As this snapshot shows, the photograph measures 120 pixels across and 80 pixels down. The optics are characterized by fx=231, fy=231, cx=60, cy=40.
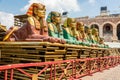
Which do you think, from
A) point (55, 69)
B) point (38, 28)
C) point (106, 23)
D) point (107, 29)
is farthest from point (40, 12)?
point (107, 29)

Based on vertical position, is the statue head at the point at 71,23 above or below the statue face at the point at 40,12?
below

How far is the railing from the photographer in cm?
551

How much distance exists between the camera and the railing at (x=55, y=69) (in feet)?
18.1

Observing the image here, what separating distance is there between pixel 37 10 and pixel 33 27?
2.40ft

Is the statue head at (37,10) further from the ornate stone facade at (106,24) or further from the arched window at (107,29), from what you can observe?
the arched window at (107,29)

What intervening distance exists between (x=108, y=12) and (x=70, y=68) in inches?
1987

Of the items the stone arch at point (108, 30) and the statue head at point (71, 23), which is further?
the stone arch at point (108, 30)

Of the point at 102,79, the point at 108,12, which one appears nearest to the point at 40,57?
the point at 102,79

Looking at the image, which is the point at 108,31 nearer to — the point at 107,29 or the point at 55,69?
the point at 107,29

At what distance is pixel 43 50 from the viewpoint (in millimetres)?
7090

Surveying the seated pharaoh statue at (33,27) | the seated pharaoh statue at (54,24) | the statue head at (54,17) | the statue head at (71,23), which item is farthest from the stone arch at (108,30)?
the seated pharaoh statue at (33,27)

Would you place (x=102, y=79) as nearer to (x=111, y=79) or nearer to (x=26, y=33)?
(x=111, y=79)

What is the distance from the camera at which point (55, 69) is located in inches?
289

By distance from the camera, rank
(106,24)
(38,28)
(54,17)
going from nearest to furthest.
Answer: (38,28)
(54,17)
(106,24)
